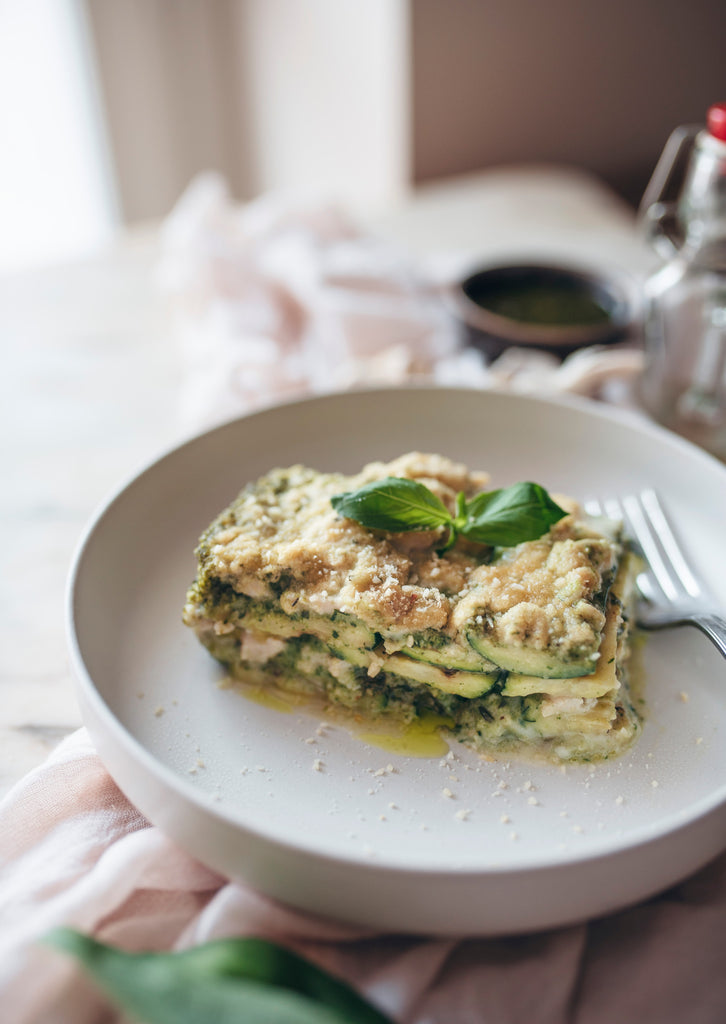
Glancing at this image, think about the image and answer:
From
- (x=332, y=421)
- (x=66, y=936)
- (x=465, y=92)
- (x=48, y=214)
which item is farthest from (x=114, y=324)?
(x=48, y=214)

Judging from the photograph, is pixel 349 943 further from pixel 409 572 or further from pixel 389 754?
pixel 409 572

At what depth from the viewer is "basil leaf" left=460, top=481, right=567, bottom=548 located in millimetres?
1500

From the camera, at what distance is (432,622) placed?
4.60 ft

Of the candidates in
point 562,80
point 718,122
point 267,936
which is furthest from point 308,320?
point 562,80

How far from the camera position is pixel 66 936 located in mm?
1024

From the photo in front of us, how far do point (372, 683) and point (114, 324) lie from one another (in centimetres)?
199

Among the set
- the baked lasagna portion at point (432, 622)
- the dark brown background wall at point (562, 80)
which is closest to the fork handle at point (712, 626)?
the baked lasagna portion at point (432, 622)

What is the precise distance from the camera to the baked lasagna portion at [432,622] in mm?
1378

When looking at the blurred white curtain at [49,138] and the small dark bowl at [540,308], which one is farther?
the blurred white curtain at [49,138]

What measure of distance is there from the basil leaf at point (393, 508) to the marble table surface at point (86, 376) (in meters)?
0.66

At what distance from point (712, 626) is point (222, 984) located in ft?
3.41

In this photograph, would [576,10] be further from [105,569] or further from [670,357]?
[105,569]

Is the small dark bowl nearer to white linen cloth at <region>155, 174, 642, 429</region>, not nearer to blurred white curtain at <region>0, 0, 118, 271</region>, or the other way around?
white linen cloth at <region>155, 174, 642, 429</region>

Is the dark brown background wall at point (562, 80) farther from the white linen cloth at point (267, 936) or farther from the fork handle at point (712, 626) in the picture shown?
the white linen cloth at point (267, 936)
